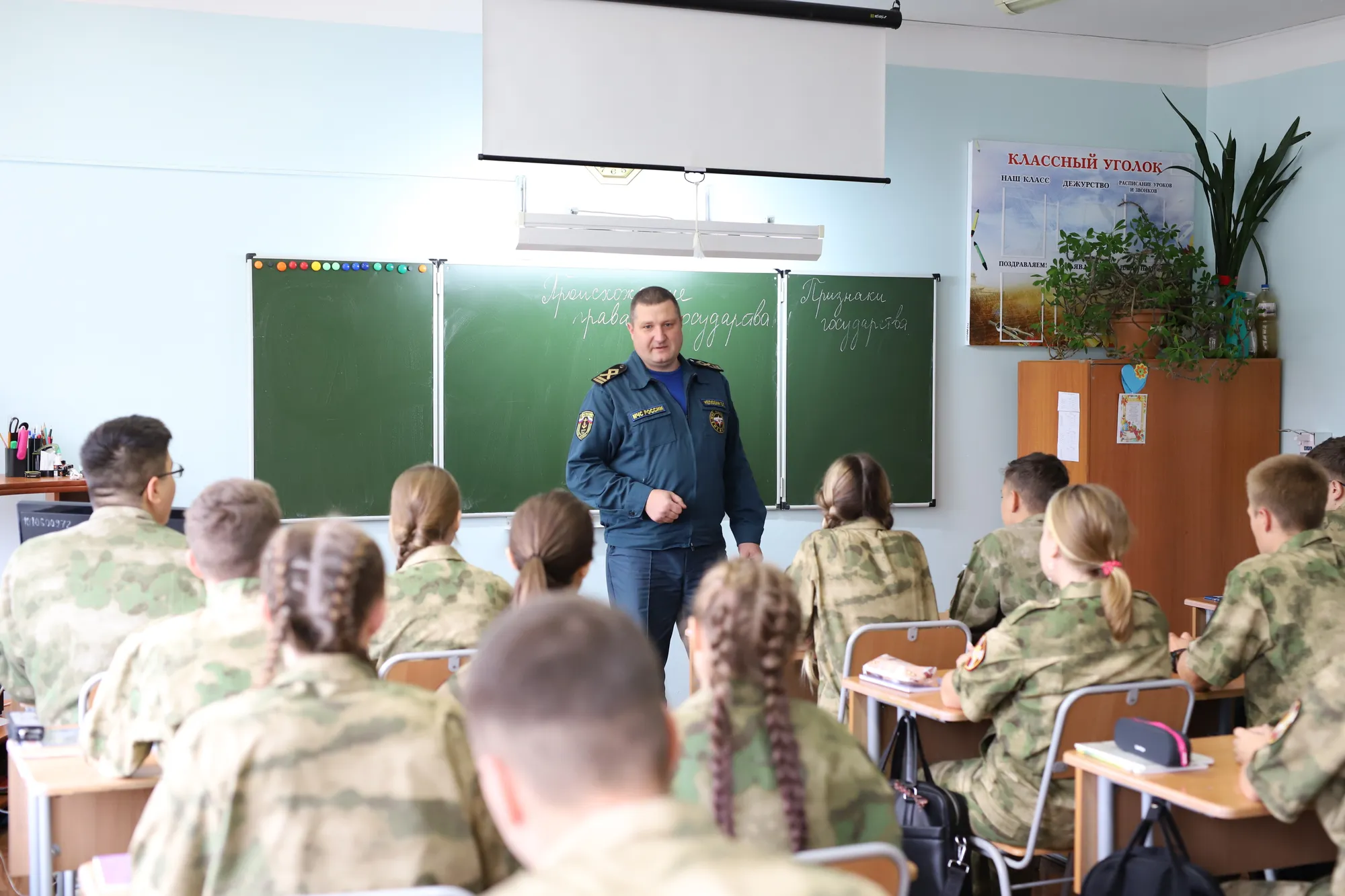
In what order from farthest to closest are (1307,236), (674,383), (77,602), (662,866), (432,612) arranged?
(1307,236)
(674,383)
(432,612)
(77,602)
(662,866)

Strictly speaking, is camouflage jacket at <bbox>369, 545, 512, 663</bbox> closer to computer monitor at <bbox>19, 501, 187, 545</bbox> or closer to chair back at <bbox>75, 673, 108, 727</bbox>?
chair back at <bbox>75, 673, 108, 727</bbox>

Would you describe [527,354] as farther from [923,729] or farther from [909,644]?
[923,729]

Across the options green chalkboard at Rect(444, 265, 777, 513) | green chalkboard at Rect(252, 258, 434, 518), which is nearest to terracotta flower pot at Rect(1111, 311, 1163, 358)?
green chalkboard at Rect(444, 265, 777, 513)

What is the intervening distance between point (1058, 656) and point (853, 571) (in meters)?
0.89

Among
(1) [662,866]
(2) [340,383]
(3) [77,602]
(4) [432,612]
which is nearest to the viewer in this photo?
(1) [662,866]

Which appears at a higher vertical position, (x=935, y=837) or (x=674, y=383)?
(x=674, y=383)

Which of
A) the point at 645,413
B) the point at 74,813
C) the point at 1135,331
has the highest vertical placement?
the point at 1135,331

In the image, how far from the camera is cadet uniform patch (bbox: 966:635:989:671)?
2785 mm

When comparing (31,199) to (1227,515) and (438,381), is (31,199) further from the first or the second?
(1227,515)

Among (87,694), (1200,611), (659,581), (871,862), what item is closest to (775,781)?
(871,862)

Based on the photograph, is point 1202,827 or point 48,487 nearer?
point 1202,827

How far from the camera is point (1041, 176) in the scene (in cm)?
617

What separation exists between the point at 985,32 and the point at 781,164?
5.48 ft

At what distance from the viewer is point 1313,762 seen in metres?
2.11
